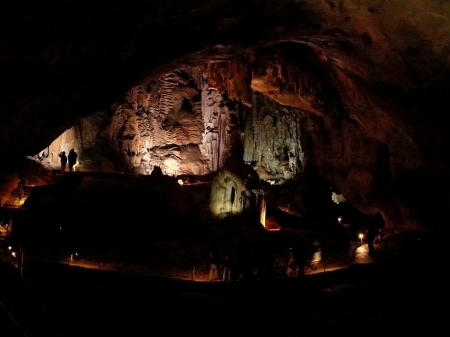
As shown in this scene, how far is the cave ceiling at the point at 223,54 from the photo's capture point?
5938 mm

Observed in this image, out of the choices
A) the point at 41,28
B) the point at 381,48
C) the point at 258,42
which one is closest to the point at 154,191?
the point at 258,42

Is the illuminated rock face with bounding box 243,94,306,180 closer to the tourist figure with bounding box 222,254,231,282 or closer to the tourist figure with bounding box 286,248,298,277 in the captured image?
the tourist figure with bounding box 286,248,298,277

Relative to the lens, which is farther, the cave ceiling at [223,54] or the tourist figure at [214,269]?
the tourist figure at [214,269]

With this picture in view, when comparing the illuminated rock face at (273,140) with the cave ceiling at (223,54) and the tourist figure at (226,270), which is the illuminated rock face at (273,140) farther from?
the tourist figure at (226,270)

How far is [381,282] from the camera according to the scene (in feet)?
30.6

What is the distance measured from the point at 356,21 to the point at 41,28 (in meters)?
4.63

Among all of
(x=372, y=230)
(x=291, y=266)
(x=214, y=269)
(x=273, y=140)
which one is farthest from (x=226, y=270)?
(x=273, y=140)

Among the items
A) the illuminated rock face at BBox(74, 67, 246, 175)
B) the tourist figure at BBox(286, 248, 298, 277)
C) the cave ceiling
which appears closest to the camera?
the cave ceiling

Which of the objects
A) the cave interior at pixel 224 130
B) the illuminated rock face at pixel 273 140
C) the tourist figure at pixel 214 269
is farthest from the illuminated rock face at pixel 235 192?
the illuminated rock face at pixel 273 140

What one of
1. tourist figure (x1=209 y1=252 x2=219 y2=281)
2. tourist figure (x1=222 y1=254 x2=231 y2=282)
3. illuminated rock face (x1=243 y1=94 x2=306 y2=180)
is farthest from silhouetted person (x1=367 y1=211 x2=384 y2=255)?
illuminated rock face (x1=243 y1=94 x2=306 y2=180)

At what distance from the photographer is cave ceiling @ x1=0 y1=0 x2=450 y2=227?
594 centimetres

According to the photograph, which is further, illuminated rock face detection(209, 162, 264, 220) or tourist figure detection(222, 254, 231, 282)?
illuminated rock face detection(209, 162, 264, 220)

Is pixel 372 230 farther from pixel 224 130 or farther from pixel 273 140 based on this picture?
pixel 224 130

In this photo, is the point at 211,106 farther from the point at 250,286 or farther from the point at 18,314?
the point at 18,314
